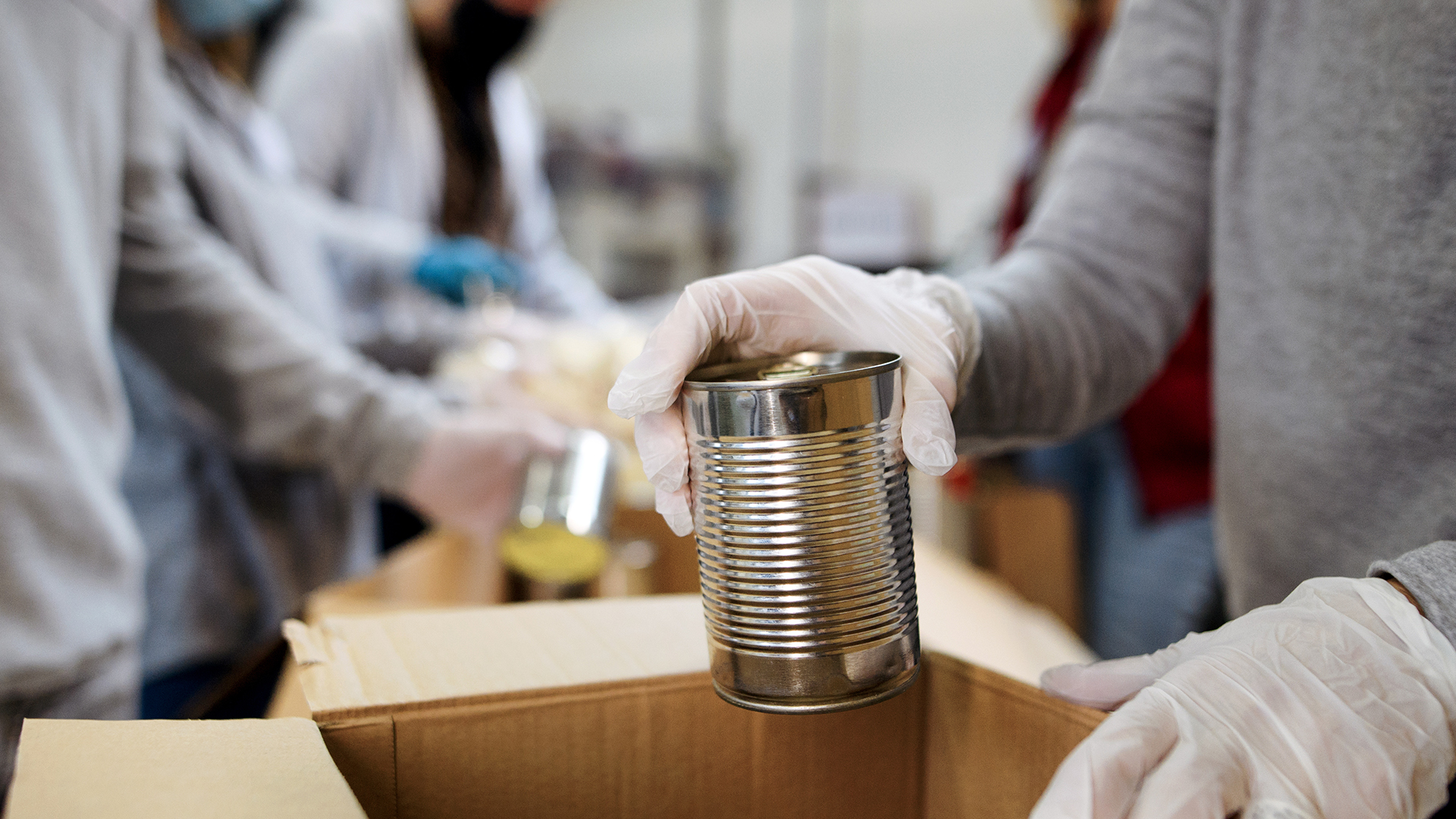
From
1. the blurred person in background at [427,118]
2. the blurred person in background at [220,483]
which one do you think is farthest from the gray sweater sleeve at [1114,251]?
the blurred person in background at [427,118]

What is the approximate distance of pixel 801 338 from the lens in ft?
2.05

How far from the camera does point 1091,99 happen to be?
0.92 meters

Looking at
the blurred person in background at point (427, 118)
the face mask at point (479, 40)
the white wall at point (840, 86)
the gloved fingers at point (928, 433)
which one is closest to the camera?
the gloved fingers at point (928, 433)

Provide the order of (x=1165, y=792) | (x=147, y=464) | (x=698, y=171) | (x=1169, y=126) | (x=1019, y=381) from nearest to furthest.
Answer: (x=1165, y=792), (x=1019, y=381), (x=1169, y=126), (x=147, y=464), (x=698, y=171)

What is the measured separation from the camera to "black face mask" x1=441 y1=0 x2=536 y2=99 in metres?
2.36

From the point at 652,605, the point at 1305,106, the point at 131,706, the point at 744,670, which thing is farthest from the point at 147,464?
the point at 1305,106

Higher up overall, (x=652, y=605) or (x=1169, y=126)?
(x=1169, y=126)

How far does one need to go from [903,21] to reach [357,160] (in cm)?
355

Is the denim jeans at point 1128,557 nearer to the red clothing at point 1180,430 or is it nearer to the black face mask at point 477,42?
the red clothing at point 1180,430

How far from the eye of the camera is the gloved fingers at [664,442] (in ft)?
1.82

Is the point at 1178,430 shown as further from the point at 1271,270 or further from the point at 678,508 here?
the point at 678,508

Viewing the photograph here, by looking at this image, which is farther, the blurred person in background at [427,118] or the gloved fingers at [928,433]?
the blurred person in background at [427,118]

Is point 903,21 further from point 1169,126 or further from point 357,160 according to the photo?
point 1169,126

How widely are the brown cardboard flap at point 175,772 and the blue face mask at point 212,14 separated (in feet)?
4.83
